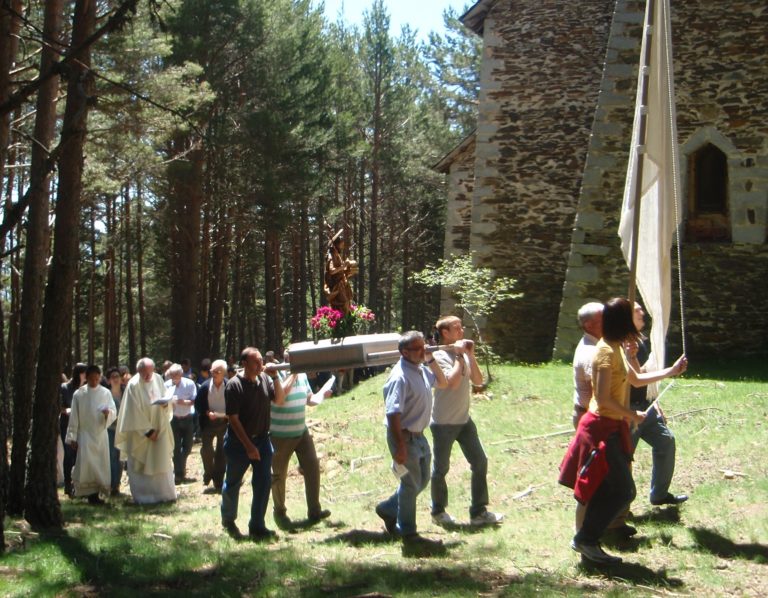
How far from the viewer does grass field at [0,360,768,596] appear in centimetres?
564

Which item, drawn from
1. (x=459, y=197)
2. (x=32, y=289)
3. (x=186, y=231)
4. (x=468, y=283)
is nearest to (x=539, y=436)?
(x=468, y=283)

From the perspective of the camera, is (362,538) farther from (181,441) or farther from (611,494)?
(181,441)

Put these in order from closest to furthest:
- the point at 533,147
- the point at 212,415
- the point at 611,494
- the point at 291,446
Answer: the point at 611,494
the point at 291,446
the point at 212,415
the point at 533,147

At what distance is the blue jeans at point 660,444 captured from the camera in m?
6.77

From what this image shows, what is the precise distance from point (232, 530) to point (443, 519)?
1.89 metres

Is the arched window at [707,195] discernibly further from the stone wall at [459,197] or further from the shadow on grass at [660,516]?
the shadow on grass at [660,516]

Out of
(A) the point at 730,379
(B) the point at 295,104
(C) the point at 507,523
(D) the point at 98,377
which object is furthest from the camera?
(B) the point at 295,104

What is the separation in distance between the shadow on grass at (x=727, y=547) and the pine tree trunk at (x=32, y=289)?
591 cm

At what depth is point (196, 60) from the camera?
77.8 feet

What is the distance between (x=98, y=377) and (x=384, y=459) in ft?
12.2

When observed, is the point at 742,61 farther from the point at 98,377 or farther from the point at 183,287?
the point at 183,287

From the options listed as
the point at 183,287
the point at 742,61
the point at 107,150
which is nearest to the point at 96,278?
the point at 183,287

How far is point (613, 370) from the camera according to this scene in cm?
552

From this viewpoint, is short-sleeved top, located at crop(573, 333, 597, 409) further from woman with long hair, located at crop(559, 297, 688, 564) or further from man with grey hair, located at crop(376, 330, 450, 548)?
man with grey hair, located at crop(376, 330, 450, 548)
